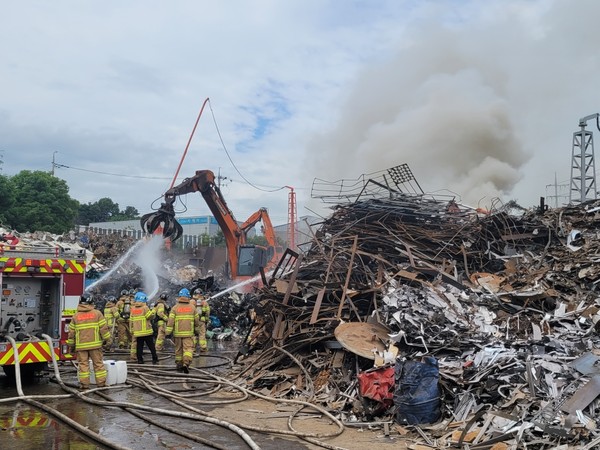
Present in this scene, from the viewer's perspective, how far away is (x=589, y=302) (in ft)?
29.1

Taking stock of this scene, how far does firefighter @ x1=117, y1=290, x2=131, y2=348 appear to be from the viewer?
1393 centimetres

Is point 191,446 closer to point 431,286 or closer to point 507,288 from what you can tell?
point 431,286

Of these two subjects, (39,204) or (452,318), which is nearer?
(452,318)

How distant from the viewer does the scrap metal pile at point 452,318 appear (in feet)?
A: 20.3

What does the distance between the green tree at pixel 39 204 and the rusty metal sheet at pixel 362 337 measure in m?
34.7

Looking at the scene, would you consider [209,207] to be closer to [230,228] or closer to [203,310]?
[230,228]

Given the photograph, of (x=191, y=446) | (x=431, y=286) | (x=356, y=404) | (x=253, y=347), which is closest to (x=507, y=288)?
(x=431, y=286)

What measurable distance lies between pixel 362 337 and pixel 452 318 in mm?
1393

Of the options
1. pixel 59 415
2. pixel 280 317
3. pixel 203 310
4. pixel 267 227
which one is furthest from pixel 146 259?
pixel 59 415

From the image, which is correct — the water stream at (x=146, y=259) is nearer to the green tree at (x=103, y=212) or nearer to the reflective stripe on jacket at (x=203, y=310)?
the reflective stripe on jacket at (x=203, y=310)

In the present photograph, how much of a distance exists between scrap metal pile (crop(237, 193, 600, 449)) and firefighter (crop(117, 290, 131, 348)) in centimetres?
375

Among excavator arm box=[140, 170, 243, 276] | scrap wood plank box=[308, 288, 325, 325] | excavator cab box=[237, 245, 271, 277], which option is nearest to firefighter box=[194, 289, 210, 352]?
excavator arm box=[140, 170, 243, 276]

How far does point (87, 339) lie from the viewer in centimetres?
880

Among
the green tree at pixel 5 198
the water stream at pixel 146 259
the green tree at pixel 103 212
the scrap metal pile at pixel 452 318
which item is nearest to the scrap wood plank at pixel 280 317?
the scrap metal pile at pixel 452 318
